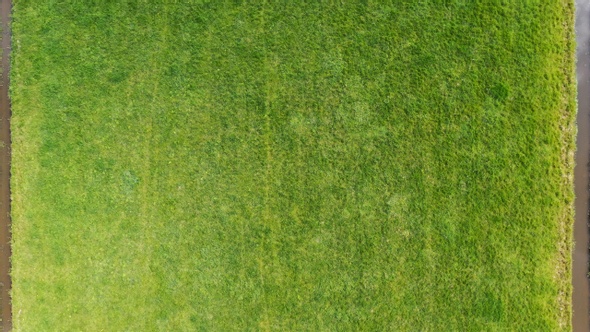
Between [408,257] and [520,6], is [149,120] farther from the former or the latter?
[520,6]

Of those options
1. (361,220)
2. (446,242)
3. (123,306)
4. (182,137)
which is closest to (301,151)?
(361,220)

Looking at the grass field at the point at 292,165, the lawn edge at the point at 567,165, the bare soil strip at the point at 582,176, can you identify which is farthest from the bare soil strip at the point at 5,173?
the bare soil strip at the point at 582,176

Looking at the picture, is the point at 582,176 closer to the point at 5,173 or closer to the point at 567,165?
the point at 567,165

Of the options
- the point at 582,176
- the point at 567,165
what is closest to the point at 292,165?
the point at 567,165

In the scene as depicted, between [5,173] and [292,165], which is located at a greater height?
[292,165]

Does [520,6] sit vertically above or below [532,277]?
above

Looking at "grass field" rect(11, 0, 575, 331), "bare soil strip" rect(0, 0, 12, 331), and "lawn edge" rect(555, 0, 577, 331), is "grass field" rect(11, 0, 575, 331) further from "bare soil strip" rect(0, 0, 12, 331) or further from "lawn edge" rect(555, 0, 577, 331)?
"bare soil strip" rect(0, 0, 12, 331)
